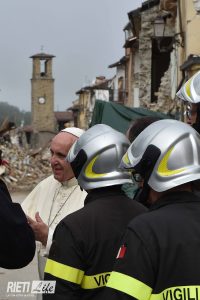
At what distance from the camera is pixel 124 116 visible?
12.8 metres

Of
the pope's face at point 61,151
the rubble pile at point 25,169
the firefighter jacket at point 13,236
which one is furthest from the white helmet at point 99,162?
the rubble pile at point 25,169

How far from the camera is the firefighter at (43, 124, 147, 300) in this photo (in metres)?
3.18

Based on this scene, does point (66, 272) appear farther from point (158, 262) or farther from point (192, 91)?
point (192, 91)

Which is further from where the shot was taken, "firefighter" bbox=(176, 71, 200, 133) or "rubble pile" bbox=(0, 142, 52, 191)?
"rubble pile" bbox=(0, 142, 52, 191)

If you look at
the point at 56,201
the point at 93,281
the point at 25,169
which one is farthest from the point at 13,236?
the point at 25,169

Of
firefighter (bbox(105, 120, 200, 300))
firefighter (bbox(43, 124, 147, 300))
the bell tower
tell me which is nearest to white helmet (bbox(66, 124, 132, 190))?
firefighter (bbox(43, 124, 147, 300))

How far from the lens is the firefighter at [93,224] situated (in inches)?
125

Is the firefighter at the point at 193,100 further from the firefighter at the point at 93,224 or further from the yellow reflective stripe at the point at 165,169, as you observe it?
the yellow reflective stripe at the point at 165,169

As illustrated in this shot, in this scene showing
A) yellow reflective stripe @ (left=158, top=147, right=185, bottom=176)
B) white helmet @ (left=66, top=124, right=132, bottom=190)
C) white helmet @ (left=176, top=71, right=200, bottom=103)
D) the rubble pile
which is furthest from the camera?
the rubble pile

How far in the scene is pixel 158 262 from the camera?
2580 millimetres

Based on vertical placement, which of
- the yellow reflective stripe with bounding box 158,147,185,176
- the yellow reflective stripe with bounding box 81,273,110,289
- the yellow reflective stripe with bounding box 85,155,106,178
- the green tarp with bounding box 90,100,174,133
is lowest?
the green tarp with bounding box 90,100,174,133

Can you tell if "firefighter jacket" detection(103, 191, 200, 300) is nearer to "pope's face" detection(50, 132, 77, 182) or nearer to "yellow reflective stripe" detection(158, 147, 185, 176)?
"yellow reflective stripe" detection(158, 147, 185, 176)

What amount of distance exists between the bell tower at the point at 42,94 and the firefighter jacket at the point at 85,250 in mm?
78759

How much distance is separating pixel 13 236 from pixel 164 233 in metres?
0.87
